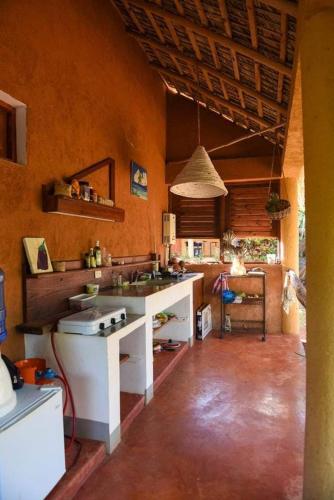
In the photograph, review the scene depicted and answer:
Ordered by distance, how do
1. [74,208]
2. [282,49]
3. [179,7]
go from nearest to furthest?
[282,49] → [74,208] → [179,7]

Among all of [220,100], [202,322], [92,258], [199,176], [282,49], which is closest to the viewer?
[282,49]

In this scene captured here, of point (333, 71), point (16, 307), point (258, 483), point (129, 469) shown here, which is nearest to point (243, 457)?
point (258, 483)

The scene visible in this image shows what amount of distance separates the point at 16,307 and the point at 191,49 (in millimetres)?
3186

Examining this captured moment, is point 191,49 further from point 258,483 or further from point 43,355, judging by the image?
point 258,483

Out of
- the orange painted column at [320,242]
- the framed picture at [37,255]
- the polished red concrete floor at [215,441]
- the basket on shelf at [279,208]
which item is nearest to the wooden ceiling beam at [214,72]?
the basket on shelf at [279,208]

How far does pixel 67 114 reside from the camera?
8.79 feet

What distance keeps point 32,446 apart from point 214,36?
10.6ft

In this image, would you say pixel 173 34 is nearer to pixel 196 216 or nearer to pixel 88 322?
pixel 196 216

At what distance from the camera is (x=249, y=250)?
5.29 metres

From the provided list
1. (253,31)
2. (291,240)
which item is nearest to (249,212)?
(291,240)

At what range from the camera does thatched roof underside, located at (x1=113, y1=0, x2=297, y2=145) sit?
7.43ft

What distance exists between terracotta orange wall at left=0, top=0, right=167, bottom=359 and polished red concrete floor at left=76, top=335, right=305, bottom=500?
3.48ft

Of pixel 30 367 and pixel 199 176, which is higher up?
pixel 199 176

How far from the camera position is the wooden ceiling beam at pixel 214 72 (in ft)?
10.6
